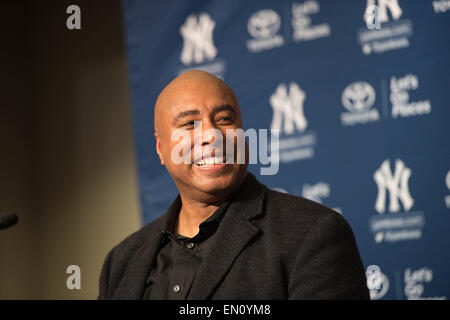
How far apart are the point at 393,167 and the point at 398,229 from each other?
12.7 inches

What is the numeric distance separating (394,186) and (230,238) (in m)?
1.46

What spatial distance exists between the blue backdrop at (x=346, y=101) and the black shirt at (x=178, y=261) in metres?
1.36

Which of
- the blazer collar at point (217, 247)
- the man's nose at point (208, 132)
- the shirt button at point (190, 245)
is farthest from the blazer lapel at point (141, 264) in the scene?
the man's nose at point (208, 132)

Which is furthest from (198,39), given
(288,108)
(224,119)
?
(224,119)

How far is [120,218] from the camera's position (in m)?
4.23

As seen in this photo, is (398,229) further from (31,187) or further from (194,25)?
(31,187)

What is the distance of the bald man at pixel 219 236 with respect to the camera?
1599 mm

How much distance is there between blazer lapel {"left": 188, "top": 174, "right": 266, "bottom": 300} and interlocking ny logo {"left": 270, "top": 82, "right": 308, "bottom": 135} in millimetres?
1386

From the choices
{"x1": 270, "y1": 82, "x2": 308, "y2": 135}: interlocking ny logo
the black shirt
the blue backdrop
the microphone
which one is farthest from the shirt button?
{"x1": 270, "y1": 82, "x2": 308, "y2": 135}: interlocking ny logo

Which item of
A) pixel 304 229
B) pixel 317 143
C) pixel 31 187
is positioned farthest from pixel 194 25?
pixel 304 229

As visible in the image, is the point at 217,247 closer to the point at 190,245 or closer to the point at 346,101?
the point at 190,245

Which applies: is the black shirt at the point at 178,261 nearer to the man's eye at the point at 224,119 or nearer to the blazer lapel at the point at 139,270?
the blazer lapel at the point at 139,270

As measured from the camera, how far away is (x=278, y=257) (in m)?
1.63

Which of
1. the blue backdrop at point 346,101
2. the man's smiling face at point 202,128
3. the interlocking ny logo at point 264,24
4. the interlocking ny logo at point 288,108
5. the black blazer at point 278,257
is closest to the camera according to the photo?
the black blazer at point 278,257
